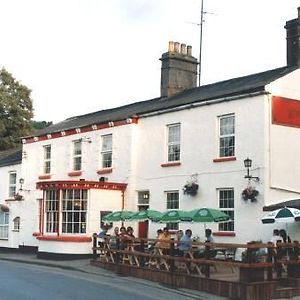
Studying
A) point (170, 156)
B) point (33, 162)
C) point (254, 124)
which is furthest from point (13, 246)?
point (254, 124)

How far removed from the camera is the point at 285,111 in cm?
2222

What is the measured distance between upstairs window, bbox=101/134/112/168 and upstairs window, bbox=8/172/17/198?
8.58m

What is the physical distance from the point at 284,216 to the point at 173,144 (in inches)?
319

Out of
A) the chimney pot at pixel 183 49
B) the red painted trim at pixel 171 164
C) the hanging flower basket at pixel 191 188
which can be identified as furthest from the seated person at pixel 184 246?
the chimney pot at pixel 183 49

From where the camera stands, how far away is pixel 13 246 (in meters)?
33.6

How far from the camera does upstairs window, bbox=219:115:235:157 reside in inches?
903

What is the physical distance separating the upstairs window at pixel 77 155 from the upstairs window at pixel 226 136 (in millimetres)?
9246

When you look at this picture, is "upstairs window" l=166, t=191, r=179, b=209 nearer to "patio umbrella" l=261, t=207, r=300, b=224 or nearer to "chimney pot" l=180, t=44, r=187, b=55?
"patio umbrella" l=261, t=207, r=300, b=224

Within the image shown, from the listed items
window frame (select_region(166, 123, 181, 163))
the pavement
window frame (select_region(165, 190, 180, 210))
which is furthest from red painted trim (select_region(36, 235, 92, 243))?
window frame (select_region(166, 123, 181, 163))

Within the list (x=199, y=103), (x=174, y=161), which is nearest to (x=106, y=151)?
(x=174, y=161)

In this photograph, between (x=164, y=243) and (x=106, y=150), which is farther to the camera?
(x=106, y=150)

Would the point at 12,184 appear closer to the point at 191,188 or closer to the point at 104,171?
the point at 104,171

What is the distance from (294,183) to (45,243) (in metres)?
11.1

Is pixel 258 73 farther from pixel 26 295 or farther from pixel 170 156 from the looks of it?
pixel 26 295
